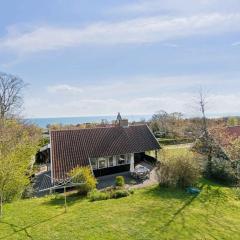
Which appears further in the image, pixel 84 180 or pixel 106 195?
pixel 84 180

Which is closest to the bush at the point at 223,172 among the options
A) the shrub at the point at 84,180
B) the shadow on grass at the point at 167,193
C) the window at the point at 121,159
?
the shadow on grass at the point at 167,193

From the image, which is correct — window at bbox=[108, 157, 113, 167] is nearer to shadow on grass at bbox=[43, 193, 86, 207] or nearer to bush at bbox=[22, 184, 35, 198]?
shadow on grass at bbox=[43, 193, 86, 207]

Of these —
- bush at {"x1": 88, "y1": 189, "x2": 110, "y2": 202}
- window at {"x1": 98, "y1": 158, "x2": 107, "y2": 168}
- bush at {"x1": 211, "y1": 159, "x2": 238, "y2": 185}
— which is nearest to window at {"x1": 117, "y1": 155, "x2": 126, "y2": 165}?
window at {"x1": 98, "y1": 158, "x2": 107, "y2": 168}

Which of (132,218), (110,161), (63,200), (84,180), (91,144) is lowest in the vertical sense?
(63,200)

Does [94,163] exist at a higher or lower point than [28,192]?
higher

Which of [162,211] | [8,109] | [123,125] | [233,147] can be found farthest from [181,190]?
[8,109]

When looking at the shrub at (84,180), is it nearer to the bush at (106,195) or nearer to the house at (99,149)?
the bush at (106,195)

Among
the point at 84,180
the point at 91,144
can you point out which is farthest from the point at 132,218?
the point at 91,144

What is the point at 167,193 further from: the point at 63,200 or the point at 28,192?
the point at 28,192
